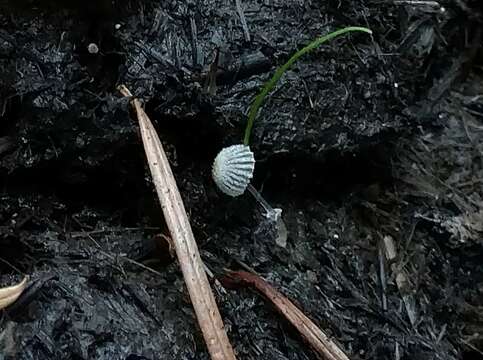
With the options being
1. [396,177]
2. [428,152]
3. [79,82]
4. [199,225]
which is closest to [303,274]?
[199,225]

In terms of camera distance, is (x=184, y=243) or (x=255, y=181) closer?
(x=184, y=243)

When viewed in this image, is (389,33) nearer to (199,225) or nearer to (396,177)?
(396,177)

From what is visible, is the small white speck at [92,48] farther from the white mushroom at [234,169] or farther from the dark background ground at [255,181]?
the white mushroom at [234,169]

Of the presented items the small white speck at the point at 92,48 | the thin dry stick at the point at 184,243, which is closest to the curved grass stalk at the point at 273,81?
the thin dry stick at the point at 184,243

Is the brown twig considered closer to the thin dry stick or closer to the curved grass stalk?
the thin dry stick

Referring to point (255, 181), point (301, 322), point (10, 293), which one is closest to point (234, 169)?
point (255, 181)

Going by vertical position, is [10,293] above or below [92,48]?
below

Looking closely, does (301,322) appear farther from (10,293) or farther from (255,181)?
(10,293)
